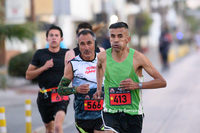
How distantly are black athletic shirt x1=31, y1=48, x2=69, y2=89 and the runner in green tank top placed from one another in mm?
2029

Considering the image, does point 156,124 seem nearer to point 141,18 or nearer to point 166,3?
point 141,18

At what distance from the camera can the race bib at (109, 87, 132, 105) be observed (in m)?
4.61

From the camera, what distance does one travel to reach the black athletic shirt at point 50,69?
6.62 m

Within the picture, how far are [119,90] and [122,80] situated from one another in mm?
134

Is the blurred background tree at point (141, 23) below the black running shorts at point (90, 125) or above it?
below

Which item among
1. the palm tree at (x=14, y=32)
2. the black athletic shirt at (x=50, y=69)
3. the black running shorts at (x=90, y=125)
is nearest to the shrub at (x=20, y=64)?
the palm tree at (x=14, y=32)

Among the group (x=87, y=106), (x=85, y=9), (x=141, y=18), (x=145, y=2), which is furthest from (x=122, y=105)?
(x=145, y=2)

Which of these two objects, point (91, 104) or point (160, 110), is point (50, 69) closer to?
point (91, 104)

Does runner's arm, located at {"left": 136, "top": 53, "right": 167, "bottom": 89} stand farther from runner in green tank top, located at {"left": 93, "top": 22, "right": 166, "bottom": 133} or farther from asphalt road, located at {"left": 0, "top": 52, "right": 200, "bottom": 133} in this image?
asphalt road, located at {"left": 0, "top": 52, "right": 200, "bottom": 133}

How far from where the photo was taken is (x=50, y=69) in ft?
21.9

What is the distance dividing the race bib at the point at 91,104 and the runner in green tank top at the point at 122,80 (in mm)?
633

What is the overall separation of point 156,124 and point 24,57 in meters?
9.94

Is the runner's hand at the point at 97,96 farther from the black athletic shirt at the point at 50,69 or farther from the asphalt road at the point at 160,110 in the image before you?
the asphalt road at the point at 160,110

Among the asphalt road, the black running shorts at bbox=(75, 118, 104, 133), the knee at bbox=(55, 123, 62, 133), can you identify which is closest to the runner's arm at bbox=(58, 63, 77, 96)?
the black running shorts at bbox=(75, 118, 104, 133)
